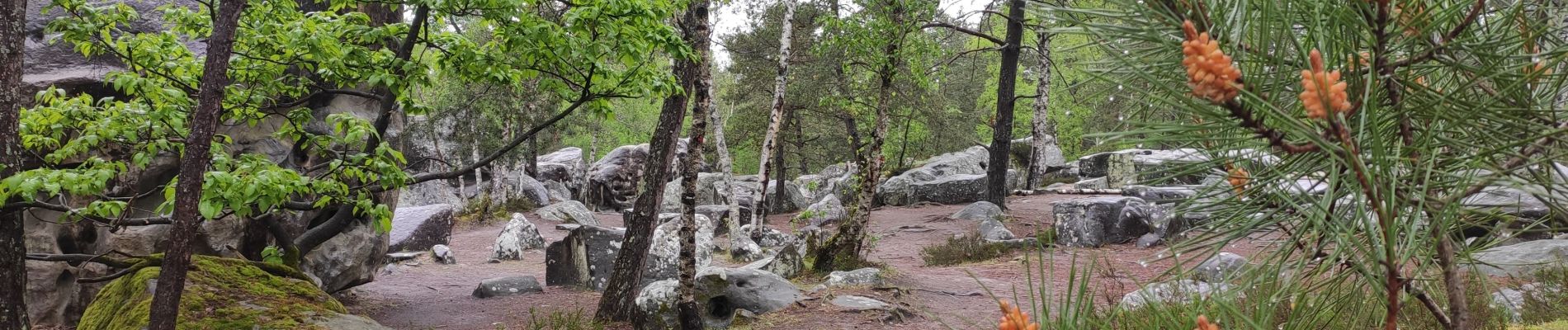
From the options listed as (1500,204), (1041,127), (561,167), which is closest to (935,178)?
(1041,127)

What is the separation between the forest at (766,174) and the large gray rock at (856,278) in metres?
0.05

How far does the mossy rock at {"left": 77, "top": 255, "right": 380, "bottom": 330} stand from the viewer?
4430mm

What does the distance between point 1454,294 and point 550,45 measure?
4.68 metres

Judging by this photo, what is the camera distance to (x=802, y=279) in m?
9.94

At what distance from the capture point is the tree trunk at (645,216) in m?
7.23

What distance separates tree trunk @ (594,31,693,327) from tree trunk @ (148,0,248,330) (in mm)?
3972

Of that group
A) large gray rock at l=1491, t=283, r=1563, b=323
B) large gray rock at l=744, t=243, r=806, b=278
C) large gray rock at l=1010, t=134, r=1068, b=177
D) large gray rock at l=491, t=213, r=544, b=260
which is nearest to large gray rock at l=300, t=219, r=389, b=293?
large gray rock at l=744, t=243, r=806, b=278

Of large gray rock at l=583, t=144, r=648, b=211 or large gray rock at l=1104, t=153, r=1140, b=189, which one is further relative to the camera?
large gray rock at l=583, t=144, r=648, b=211

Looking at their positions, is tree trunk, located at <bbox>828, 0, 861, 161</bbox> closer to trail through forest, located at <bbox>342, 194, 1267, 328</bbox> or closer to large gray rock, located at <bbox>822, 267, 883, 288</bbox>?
trail through forest, located at <bbox>342, 194, 1267, 328</bbox>

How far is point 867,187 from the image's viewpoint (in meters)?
10.1

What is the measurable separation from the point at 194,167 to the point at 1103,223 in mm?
11667

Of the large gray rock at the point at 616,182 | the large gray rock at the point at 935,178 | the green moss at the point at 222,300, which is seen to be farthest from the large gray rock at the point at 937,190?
the green moss at the point at 222,300

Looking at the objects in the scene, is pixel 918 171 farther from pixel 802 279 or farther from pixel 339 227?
pixel 339 227

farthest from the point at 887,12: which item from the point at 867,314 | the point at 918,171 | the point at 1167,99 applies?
the point at 918,171
